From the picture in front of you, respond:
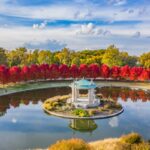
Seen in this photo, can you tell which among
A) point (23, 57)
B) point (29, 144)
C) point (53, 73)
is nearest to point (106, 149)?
point (29, 144)

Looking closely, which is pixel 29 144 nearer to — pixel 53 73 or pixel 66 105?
pixel 66 105

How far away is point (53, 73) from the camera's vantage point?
80125mm

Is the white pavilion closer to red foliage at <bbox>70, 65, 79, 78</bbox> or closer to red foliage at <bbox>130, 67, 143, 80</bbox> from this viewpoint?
red foliage at <bbox>70, 65, 79, 78</bbox>

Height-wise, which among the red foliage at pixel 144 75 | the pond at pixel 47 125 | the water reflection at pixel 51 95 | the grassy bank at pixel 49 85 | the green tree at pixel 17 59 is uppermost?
the green tree at pixel 17 59

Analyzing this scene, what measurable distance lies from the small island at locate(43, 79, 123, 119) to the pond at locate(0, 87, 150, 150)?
1.05m

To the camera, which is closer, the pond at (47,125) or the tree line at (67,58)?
the pond at (47,125)

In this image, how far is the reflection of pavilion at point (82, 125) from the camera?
39531mm

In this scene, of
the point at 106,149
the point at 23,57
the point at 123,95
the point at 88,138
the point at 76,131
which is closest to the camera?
the point at 106,149

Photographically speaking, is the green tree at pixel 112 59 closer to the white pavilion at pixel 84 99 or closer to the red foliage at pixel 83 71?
the red foliage at pixel 83 71

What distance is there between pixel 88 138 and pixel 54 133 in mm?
4169

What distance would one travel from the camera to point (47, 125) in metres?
40.7

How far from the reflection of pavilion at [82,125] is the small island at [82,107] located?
99 centimetres

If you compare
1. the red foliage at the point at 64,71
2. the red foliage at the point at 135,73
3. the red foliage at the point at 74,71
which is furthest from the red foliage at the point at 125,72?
the red foliage at the point at 64,71

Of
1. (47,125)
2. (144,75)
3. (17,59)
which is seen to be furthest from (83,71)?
(47,125)
